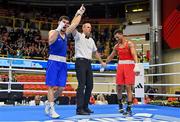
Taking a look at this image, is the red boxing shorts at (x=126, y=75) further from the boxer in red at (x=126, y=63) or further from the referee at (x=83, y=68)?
the referee at (x=83, y=68)

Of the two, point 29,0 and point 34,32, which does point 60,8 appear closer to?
point 29,0

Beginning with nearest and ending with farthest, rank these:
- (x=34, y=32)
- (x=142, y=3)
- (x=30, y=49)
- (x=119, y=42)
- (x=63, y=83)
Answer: (x=63, y=83)
(x=119, y=42)
(x=30, y=49)
(x=34, y=32)
(x=142, y=3)

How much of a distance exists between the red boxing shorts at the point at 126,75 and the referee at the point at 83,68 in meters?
0.56

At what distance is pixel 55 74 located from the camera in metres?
4.20

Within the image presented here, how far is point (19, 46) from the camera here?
16.3 metres

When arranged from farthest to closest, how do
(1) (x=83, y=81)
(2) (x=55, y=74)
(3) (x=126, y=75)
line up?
(3) (x=126, y=75)
(1) (x=83, y=81)
(2) (x=55, y=74)

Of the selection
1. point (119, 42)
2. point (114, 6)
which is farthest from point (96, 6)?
point (119, 42)

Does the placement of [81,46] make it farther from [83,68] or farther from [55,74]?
[55,74]

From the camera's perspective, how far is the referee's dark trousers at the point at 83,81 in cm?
450

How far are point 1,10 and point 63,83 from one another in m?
16.1

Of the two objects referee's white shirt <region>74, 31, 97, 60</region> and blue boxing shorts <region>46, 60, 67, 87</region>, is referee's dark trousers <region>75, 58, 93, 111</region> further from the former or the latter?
blue boxing shorts <region>46, 60, 67, 87</region>

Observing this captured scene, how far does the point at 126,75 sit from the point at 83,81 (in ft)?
2.41

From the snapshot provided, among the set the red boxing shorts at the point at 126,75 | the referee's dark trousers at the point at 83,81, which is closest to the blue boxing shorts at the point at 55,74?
the referee's dark trousers at the point at 83,81

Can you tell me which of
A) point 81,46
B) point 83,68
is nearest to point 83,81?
point 83,68
